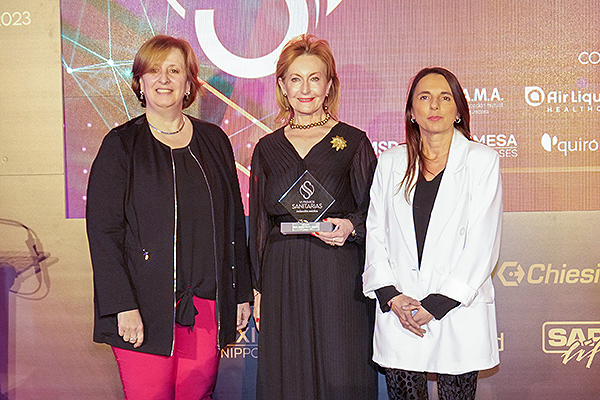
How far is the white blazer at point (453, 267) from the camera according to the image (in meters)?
2.30

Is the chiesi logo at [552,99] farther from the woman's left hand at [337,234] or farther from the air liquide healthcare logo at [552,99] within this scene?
the woman's left hand at [337,234]

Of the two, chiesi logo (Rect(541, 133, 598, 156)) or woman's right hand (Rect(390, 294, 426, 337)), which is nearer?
woman's right hand (Rect(390, 294, 426, 337))

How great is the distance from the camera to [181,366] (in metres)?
2.48

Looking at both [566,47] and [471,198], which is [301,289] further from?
[566,47]

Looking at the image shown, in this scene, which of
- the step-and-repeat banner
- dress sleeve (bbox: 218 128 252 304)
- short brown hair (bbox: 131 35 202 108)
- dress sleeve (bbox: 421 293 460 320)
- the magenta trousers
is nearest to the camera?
dress sleeve (bbox: 421 293 460 320)

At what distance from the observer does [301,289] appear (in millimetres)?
2588

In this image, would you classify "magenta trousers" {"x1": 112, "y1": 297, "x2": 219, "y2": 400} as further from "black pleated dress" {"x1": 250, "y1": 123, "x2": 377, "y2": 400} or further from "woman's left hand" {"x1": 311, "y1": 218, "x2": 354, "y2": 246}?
"woman's left hand" {"x1": 311, "y1": 218, "x2": 354, "y2": 246}

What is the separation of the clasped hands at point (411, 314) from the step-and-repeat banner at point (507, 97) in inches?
50.2

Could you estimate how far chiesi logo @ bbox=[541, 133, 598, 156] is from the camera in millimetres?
3358

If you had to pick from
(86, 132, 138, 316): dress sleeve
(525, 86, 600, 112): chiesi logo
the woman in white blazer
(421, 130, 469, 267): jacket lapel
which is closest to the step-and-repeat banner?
(525, 86, 600, 112): chiesi logo

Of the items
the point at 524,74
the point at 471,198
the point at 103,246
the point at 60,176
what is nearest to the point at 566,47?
the point at 524,74

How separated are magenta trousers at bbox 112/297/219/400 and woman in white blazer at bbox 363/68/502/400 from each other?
2.37 ft

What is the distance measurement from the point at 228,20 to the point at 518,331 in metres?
2.54

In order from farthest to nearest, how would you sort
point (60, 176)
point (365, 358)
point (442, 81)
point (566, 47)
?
point (60, 176)
point (566, 47)
point (365, 358)
point (442, 81)
